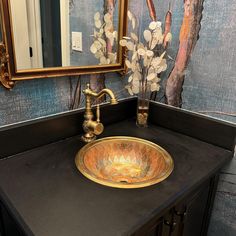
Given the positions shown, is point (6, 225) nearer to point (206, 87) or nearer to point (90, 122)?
point (90, 122)

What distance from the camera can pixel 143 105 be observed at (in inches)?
48.7

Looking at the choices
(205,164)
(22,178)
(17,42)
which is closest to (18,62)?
(17,42)

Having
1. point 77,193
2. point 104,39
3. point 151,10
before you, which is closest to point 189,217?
point 77,193

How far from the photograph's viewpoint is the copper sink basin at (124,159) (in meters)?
1.00

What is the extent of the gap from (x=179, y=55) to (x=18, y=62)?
28.0 inches

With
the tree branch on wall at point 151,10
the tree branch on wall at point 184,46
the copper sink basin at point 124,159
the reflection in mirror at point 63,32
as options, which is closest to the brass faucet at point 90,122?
the copper sink basin at point 124,159

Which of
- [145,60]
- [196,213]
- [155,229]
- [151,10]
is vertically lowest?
[196,213]

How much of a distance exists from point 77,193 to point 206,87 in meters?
0.74

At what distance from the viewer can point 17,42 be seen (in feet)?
2.82

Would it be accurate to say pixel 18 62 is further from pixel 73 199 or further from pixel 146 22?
pixel 146 22

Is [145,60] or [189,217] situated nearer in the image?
[189,217]

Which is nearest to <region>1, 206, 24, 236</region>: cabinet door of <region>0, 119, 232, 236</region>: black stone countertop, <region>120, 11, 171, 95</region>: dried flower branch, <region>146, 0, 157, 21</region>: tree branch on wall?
<region>0, 119, 232, 236</region>: black stone countertop

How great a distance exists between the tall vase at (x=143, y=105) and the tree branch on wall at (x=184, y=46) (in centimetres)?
11

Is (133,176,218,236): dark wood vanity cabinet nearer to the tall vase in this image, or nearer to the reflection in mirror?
the tall vase
